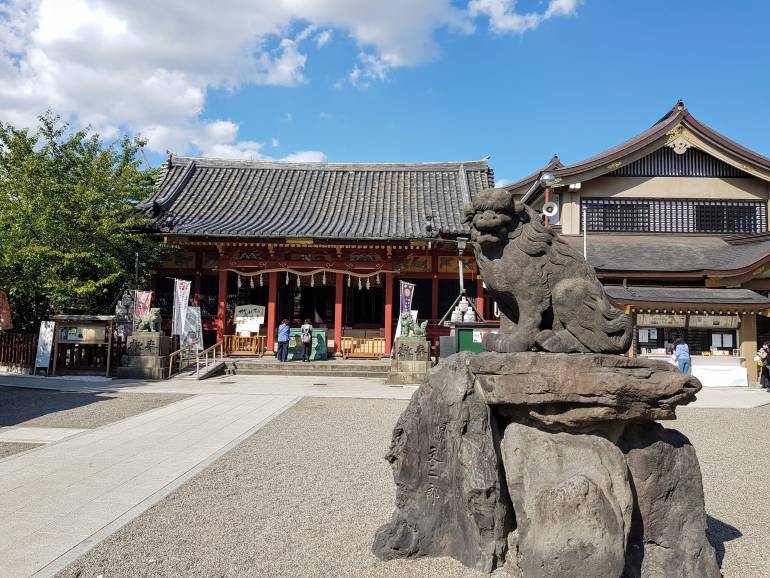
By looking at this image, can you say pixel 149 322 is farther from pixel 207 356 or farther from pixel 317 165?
pixel 317 165

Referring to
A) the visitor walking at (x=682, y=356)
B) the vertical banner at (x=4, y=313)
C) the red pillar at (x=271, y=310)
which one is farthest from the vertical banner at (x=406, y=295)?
the vertical banner at (x=4, y=313)

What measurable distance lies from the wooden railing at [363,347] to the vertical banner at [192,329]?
4870 millimetres

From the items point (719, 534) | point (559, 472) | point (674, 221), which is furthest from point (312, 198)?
point (559, 472)

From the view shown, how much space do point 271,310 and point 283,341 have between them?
2038mm

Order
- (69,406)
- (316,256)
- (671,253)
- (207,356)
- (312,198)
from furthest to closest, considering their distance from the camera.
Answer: (312,198) → (316,256) → (671,253) → (207,356) → (69,406)

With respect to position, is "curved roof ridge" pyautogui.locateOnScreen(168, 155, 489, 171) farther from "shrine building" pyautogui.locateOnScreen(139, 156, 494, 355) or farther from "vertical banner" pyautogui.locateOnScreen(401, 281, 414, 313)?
"vertical banner" pyautogui.locateOnScreen(401, 281, 414, 313)

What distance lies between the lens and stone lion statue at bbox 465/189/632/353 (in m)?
3.29

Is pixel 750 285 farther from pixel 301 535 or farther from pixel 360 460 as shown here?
pixel 301 535

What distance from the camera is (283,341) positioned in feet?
53.3

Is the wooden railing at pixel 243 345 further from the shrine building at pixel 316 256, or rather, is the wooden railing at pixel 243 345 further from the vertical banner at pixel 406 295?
the vertical banner at pixel 406 295

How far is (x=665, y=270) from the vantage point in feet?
53.2

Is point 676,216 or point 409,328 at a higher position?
point 676,216

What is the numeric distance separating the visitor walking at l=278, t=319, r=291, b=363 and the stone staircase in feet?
1.53

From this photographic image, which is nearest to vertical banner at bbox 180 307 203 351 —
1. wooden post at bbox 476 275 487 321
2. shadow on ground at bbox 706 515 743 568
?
wooden post at bbox 476 275 487 321
